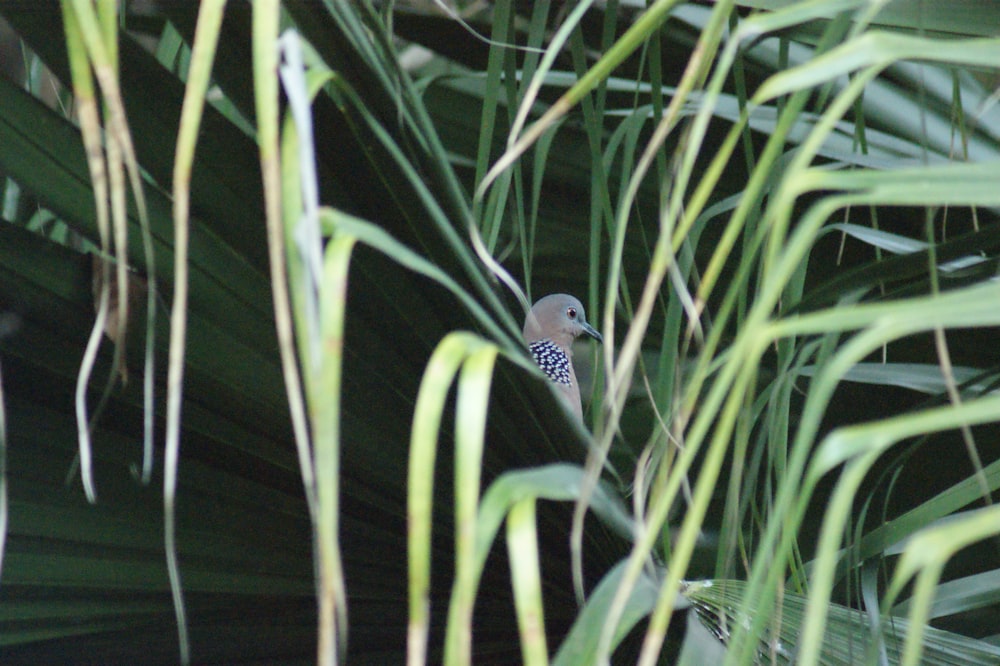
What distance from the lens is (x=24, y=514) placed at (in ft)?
2.68

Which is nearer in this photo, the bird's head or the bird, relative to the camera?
the bird

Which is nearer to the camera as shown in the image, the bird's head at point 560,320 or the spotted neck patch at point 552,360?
the spotted neck patch at point 552,360

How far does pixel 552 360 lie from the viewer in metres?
2.15

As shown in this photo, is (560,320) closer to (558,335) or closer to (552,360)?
(558,335)

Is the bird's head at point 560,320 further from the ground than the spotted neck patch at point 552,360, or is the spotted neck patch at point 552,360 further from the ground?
the bird's head at point 560,320

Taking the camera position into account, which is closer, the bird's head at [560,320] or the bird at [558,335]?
the bird at [558,335]

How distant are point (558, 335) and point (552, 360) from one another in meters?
0.22

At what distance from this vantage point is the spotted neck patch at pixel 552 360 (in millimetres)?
2123

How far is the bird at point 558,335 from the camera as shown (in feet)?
6.97

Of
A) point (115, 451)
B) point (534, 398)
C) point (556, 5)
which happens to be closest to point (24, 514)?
point (115, 451)

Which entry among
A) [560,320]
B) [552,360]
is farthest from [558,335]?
[552,360]

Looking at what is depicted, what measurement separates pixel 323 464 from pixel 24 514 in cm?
55

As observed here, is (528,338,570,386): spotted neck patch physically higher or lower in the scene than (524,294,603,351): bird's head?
lower

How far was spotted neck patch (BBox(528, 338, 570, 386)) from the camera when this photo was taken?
212 centimetres
